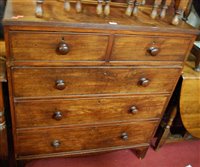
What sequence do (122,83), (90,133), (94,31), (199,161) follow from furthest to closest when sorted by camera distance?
(199,161), (90,133), (122,83), (94,31)

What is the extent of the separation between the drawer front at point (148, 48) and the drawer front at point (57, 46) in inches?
3.4

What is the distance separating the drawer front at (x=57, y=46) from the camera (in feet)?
3.27

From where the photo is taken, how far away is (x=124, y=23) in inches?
42.7

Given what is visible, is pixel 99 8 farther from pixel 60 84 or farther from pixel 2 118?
pixel 2 118

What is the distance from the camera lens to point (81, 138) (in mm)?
1513

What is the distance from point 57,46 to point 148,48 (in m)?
0.48

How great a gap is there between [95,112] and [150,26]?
0.61 m

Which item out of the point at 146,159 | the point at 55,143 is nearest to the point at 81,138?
the point at 55,143

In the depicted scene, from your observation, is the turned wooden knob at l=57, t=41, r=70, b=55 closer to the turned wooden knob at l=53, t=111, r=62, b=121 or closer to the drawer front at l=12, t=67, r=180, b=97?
the drawer front at l=12, t=67, r=180, b=97

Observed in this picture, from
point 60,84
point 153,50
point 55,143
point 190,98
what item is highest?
point 153,50

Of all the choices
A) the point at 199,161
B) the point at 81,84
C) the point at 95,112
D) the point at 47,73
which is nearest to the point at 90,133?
the point at 95,112

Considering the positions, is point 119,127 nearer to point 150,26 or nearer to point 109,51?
point 109,51

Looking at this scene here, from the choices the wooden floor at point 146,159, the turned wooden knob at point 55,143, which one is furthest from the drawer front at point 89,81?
the wooden floor at point 146,159

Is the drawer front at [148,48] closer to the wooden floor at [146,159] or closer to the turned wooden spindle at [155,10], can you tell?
the turned wooden spindle at [155,10]
